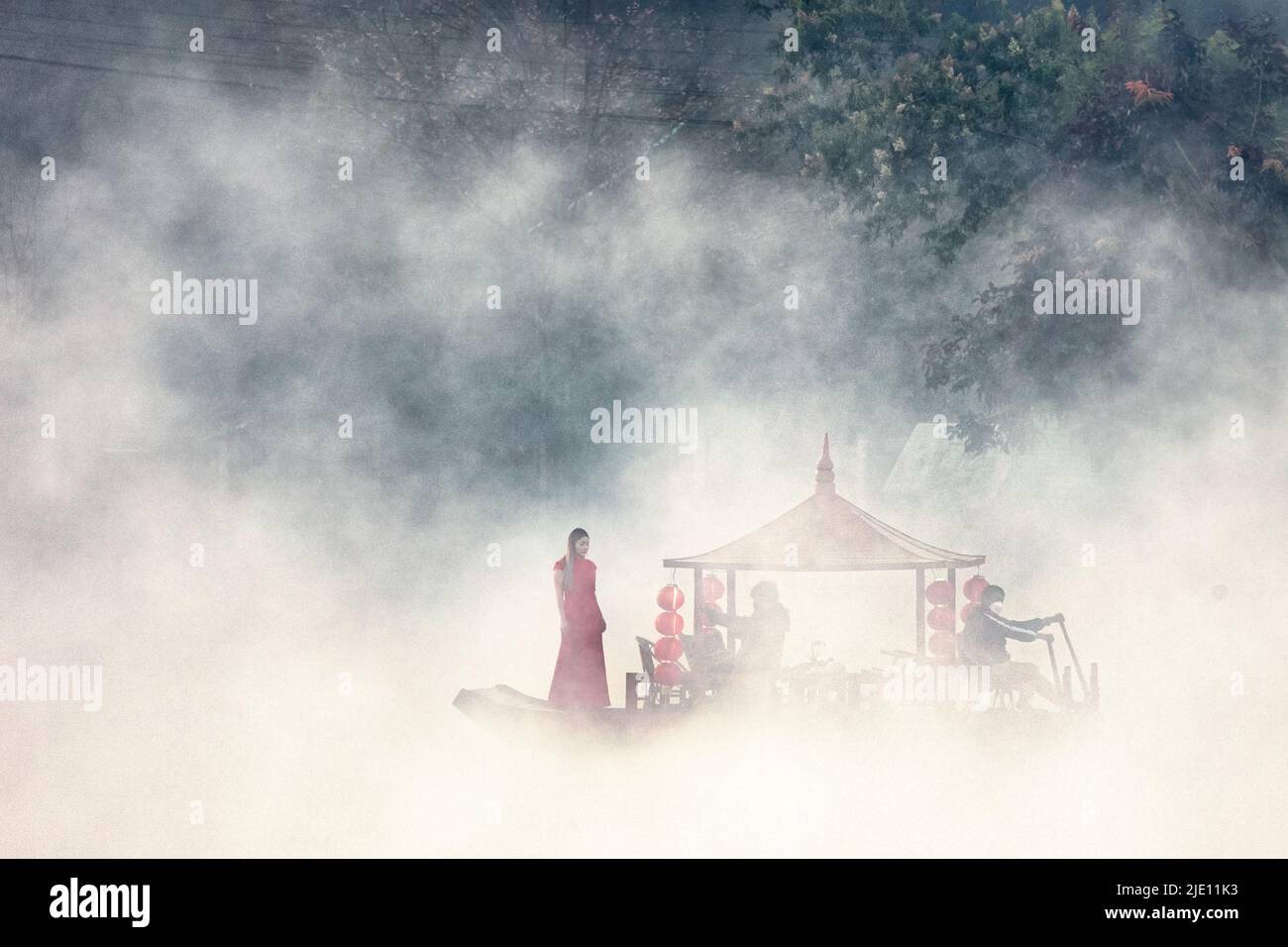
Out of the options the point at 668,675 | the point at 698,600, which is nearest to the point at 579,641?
the point at 668,675

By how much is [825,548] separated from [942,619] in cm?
123

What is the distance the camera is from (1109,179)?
60.9ft

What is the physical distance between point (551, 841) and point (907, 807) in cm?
304

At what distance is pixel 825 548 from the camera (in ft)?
43.9

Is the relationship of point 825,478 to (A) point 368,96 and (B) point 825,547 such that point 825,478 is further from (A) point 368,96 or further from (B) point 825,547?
(A) point 368,96

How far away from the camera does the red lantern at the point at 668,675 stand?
13.0 m

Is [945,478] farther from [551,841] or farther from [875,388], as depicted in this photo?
[551,841]

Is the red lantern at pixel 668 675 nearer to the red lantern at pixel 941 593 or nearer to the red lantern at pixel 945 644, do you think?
the red lantern at pixel 945 644

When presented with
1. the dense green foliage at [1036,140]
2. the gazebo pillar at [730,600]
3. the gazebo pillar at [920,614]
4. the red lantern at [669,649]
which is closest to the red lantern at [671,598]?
the red lantern at [669,649]

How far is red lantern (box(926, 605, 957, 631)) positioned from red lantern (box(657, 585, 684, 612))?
2.21 meters

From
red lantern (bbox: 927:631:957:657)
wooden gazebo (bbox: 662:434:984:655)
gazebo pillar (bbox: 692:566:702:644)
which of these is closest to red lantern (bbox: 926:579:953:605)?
wooden gazebo (bbox: 662:434:984:655)

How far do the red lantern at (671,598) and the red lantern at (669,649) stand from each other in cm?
33

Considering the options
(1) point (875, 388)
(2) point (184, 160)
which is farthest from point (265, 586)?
(1) point (875, 388)

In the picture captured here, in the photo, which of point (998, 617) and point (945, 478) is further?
point (945, 478)
